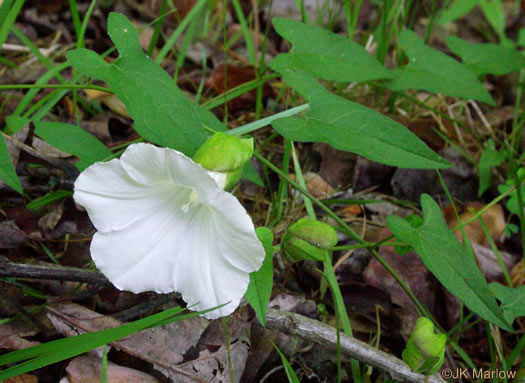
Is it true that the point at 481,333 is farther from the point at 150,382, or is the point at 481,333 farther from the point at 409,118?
the point at 150,382

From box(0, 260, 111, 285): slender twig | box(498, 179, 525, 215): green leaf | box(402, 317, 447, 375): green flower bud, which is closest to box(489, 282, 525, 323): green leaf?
box(402, 317, 447, 375): green flower bud

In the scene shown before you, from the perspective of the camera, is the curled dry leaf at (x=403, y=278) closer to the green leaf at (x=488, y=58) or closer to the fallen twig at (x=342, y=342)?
the fallen twig at (x=342, y=342)

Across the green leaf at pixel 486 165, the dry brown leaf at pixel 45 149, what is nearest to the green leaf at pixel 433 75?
the green leaf at pixel 486 165

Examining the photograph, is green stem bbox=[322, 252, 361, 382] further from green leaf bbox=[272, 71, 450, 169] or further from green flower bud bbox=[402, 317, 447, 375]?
green leaf bbox=[272, 71, 450, 169]

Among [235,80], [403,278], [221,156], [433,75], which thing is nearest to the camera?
[221,156]

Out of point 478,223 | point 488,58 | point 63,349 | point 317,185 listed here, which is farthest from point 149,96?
point 488,58

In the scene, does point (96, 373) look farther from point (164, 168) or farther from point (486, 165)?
point (486, 165)
